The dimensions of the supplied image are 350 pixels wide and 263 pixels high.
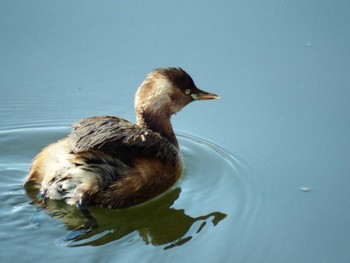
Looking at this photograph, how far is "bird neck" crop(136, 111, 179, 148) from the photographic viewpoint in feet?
19.6

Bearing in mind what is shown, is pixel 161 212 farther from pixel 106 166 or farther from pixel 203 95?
pixel 203 95

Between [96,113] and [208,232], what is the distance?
1881 mm

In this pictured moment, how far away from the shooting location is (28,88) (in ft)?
21.5

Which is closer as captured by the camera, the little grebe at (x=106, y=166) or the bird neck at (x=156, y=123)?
the little grebe at (x=106, y=166)

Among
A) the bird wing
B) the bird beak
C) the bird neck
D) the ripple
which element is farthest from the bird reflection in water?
the bird beak

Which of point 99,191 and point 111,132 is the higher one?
point 111,132

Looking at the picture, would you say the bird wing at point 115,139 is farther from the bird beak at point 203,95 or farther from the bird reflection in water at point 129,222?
the bird beak at point 203,95

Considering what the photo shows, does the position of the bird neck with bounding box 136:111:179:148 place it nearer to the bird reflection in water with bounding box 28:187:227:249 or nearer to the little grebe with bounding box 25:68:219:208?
the little grebe with bounding box 25:68:219:208

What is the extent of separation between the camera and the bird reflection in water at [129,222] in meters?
4.91

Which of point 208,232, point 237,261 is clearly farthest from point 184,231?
point 237,261

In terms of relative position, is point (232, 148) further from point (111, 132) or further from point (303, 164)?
point (111, 132)

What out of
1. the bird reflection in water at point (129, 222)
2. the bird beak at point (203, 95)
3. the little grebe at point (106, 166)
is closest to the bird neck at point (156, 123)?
the little grebe at point (106, 166)

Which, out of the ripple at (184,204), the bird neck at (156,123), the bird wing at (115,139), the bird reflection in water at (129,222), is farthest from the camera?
the bird neck at (156,123)

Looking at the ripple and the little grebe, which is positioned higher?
the little grebe
